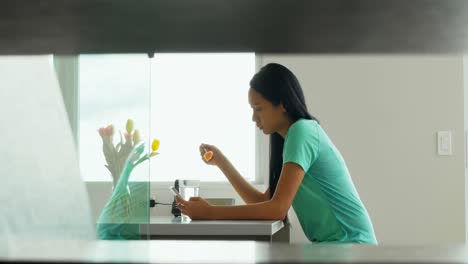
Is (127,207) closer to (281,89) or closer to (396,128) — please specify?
(281,89)

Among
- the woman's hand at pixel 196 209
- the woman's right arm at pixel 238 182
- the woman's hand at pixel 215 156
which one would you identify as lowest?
the woman's hand at pixel 196 209

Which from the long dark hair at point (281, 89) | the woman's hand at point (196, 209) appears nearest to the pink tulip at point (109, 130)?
the woman's hand at point (196, 209)

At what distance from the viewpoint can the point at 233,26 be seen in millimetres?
343

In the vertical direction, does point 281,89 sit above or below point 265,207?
above

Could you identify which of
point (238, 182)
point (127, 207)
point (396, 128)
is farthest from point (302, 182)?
point (127, 207)

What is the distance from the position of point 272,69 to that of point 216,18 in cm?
237

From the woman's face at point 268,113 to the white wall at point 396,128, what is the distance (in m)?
0.91

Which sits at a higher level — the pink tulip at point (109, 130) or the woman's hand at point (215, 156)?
the pink tulip at point (109, 130)

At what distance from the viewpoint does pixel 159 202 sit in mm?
3682

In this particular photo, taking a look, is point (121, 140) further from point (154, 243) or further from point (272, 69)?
point (272, 69)

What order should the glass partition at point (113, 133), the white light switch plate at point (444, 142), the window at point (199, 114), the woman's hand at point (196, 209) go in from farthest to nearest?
the window at point (199, 114) → the white light switch plate at point (444, 142) → the woman's hand at point (196, 209) → the glass partition at point (113, 133)

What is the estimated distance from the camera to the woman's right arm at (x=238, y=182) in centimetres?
298

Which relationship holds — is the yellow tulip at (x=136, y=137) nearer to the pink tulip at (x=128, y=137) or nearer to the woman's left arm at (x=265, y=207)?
the pink tulip at (x=128, y=137)

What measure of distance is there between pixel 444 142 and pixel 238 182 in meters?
1.16
